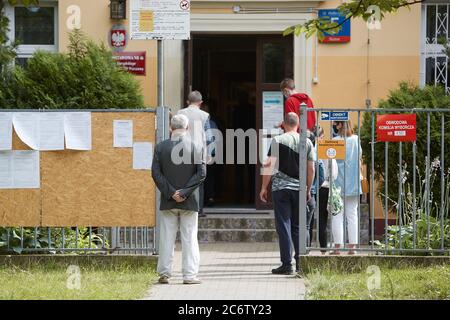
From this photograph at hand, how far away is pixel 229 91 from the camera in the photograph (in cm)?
2152

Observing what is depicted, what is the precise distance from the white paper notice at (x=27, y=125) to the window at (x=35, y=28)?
5.17 m

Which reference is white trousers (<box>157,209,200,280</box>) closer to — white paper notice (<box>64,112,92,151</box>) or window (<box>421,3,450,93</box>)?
white paper notice (<box>64,112,92,151</box>)

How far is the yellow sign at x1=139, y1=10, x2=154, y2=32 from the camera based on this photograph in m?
12.1

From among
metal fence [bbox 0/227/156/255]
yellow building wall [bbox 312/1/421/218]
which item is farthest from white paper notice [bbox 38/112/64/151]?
yellow building wall [bbox 312/1/421/218]

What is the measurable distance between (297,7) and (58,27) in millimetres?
3892

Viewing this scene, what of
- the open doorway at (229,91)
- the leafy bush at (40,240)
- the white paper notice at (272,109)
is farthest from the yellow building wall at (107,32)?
the leafy bush at (40,240)

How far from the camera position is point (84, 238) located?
Result: 1355 cm

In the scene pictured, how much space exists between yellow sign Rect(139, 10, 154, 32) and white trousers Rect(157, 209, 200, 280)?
208cm

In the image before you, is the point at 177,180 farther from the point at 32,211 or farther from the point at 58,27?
the point at 58,27

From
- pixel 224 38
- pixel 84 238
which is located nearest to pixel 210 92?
pixel 224 38

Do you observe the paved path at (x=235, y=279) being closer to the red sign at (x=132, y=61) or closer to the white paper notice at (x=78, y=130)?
the white paper notice at (x=78, y=130)

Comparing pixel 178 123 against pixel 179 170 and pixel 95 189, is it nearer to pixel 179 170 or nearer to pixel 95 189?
pixel 179 170

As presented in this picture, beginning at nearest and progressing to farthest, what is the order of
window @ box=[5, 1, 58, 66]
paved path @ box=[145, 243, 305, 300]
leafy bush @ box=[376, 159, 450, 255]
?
1. paved path @ box=[145, 243, 305, 300]
2. leafy bush @ box=[376, 159, 450, 255]
3. window @ box=[5, 1, 58, 66]

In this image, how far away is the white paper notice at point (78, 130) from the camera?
1249 centimetres
